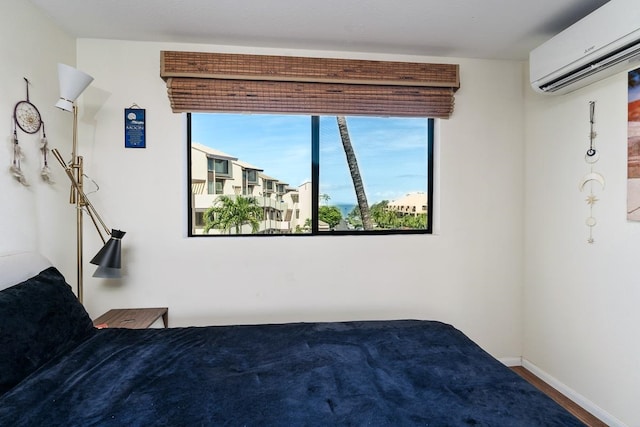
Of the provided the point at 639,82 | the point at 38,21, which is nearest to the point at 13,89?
the point at 38,21

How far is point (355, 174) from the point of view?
265cm

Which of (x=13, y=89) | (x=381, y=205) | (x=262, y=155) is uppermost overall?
(x=13, y=89)

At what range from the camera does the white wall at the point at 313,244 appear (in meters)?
2.28

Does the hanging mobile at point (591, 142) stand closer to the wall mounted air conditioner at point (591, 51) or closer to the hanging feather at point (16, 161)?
the wall mounted air conditioner at point (591, 51)

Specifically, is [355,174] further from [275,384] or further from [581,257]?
[275,384]

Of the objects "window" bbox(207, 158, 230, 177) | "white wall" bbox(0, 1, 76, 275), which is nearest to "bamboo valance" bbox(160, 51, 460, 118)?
"window" bbox(207, 158, 230, 177)

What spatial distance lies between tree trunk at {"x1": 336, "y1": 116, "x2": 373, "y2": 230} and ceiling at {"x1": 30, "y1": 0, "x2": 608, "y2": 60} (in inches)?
23.3

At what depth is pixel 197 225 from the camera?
8.20 ft

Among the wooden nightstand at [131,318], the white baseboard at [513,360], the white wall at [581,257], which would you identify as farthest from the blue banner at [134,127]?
the white baseboard at [513,360]

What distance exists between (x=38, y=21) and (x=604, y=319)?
3.87m

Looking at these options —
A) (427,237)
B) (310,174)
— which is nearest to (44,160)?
(310,174)

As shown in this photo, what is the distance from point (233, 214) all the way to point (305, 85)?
3.75 ft

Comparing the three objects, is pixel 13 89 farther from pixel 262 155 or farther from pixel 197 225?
pixel 262 155

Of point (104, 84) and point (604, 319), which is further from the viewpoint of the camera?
point (104, 84)
